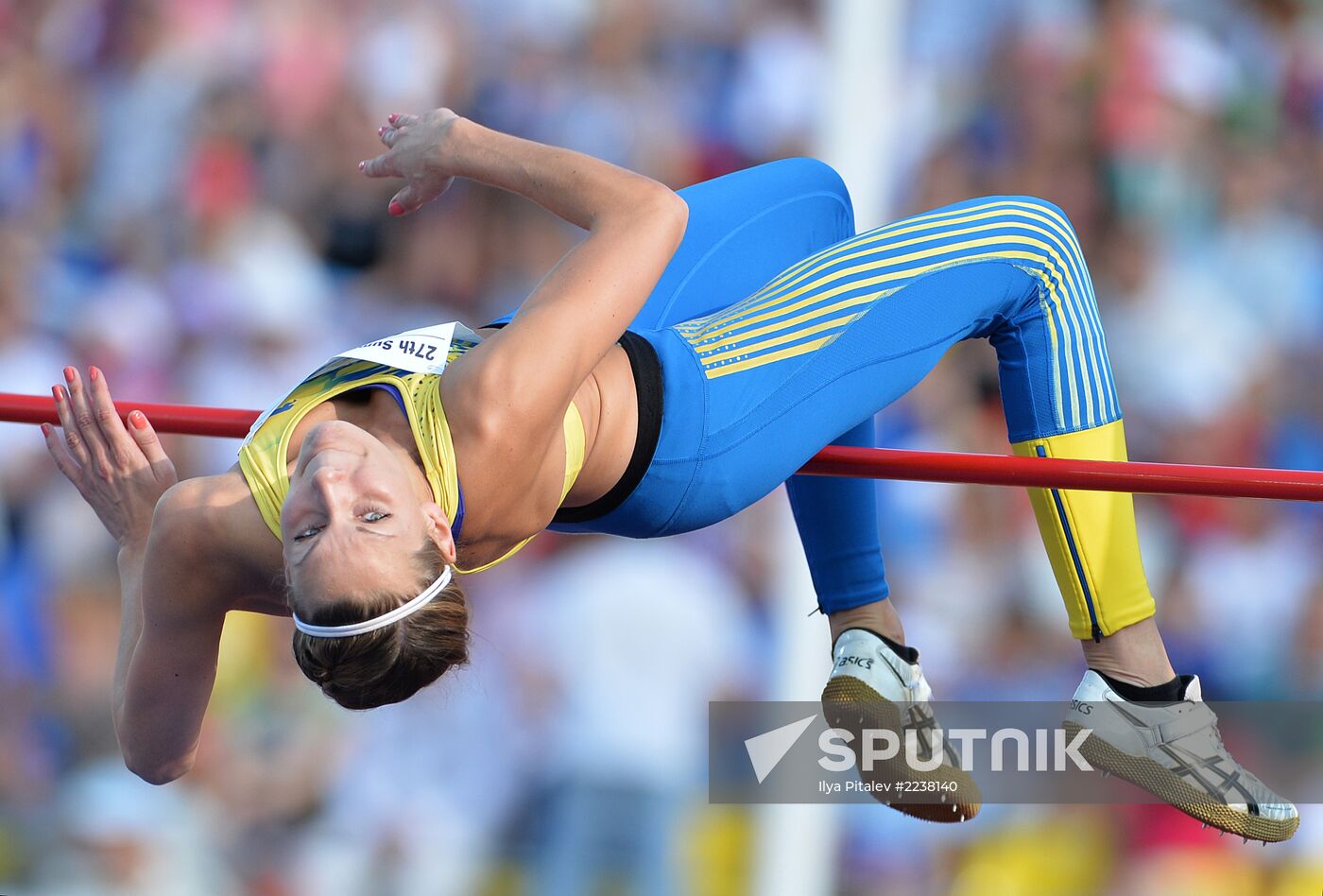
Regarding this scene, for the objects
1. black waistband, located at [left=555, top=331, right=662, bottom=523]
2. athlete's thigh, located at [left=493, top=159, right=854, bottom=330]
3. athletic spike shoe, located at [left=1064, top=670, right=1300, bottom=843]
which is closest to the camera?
black waistband, located at [left=555, top=331, right=662, bottom=523]

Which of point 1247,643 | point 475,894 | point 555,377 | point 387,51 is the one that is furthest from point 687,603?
point 387,51

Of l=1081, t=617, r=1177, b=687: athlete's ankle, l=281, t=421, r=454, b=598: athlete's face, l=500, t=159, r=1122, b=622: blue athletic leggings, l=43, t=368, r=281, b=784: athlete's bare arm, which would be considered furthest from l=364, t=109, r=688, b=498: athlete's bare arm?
l=1081, t=617, r=1177, b=687: athlete's ankle

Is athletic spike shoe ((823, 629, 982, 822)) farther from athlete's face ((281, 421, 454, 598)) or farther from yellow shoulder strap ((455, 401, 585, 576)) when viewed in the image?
athlete's face ((281, 421, 454, 598))

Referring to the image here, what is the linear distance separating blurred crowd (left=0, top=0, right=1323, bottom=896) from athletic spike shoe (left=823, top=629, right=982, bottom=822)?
1087 millimetres

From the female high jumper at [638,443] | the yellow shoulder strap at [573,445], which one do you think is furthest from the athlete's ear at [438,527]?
the yellow shoulder strap at [573,445]

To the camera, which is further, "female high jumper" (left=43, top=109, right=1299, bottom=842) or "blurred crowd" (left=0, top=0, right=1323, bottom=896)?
"blurred crowd" (left=0, top=0, right=1323, bottom=896)

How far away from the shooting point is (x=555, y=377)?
2084mm

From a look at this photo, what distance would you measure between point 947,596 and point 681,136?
1.79 m

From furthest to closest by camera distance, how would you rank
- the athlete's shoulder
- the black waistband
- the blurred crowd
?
the blurred crowd → the black waistband → the athlete's shoulder

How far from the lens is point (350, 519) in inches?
80.2

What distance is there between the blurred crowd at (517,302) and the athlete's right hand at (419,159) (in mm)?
1796

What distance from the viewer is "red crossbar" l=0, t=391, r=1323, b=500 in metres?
2.42

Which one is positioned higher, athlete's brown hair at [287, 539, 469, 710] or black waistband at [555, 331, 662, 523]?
black waistband at [555, 331, 662, 523]

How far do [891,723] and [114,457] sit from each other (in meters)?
1.36
